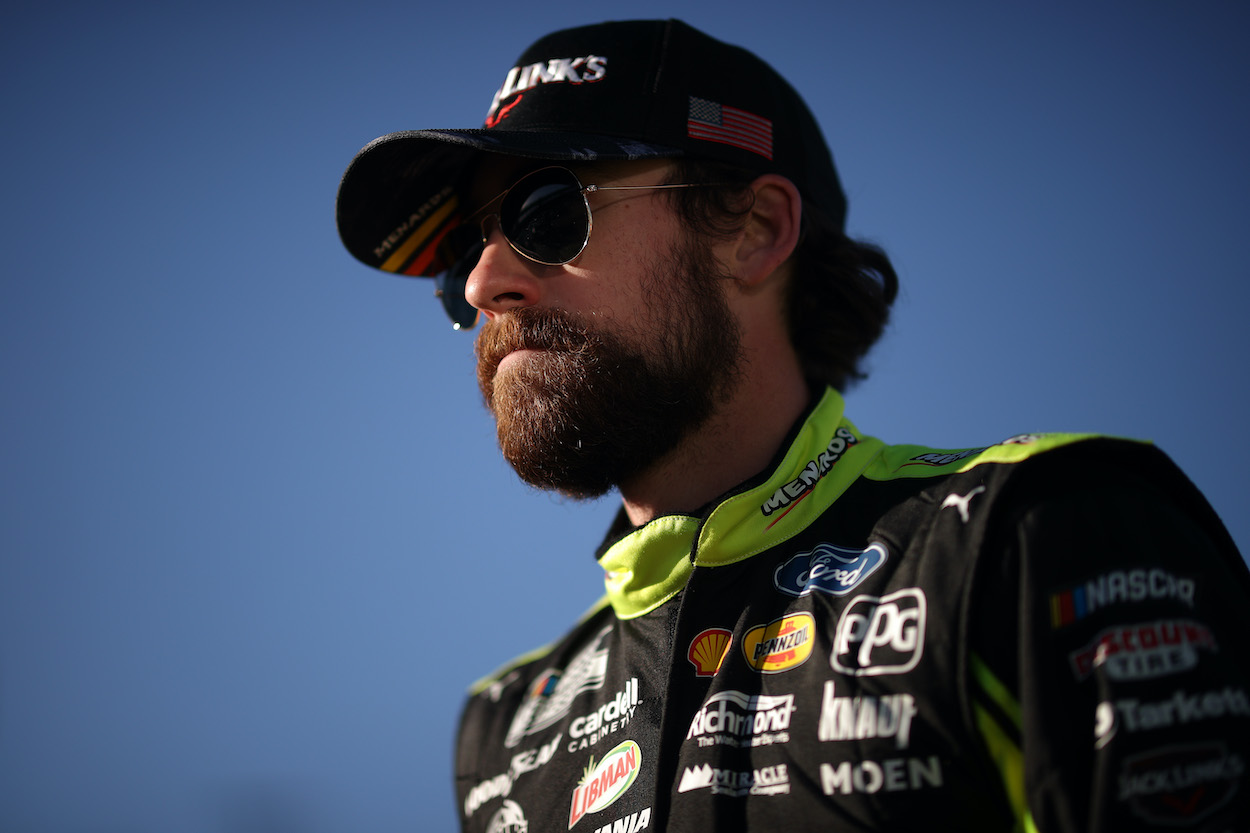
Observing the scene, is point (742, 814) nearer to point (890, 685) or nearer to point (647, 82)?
point (890, 685)

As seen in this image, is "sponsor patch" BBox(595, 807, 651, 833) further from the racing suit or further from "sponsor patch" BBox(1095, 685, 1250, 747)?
"sponsor patch" BBox(1095, 685, 1250, 747)

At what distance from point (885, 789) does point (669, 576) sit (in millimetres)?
803

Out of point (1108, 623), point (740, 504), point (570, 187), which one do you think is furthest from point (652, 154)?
point (1108, 623)

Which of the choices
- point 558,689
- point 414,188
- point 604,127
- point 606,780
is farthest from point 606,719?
point 414,188

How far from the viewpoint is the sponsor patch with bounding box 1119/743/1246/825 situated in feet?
3.70

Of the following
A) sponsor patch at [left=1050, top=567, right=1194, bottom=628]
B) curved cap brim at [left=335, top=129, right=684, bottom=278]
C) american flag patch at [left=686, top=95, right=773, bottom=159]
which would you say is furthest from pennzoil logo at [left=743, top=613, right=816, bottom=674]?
american flag patch at [left=686, top=95, right=773, bottom=159]

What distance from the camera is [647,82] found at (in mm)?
2340

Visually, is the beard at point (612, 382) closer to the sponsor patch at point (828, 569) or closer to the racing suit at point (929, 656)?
the racing suit at point (929, 656)

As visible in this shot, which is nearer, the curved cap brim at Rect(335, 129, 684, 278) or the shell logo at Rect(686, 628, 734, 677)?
the shell logo at Rect(686, 628, 734, 677)

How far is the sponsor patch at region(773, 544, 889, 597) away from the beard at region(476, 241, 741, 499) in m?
0.54

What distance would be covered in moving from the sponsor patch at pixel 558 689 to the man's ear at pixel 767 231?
120 centimetres

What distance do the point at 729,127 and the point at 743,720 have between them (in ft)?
5.42

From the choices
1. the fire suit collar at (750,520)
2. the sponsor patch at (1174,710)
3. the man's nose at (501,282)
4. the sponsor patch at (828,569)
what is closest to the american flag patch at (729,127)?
the man's nose at (501,282)

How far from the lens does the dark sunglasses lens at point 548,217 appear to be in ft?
7.25
